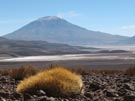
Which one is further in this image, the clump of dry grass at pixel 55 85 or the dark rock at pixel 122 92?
the dark rock at pixel 122 92

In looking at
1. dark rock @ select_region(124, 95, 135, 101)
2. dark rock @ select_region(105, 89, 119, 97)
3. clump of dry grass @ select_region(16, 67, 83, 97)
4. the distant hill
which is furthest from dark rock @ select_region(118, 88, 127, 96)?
the distant hill

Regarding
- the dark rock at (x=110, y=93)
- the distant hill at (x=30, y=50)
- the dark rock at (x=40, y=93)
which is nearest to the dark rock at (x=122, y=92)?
the dark rock at (x=110, y=93)

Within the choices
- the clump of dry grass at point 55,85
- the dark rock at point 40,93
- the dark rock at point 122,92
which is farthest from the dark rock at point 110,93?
the dark rock at point 40,93

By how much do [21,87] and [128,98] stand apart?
2.88 meters

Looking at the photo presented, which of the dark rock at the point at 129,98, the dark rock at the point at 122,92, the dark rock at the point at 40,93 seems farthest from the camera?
the dark rock at the point at 122,92

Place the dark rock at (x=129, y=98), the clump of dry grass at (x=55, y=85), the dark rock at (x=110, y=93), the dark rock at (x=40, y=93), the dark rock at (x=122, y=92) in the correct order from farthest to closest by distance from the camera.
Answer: the dark rock at (x=122, y=92) < the dark rock at (x=110, y=93) < the clump of dry grass at (x=55, y=85) < the dark rock at (x=40, y=93) < the dark rock at (x=129, y=98)

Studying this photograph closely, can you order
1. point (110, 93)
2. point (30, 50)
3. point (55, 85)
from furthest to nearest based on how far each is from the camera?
point (30, 50) < point (110, 93) < point (55, 85)

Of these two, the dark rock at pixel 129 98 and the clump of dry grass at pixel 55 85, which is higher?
the clump of dry grass at pixel 55 85

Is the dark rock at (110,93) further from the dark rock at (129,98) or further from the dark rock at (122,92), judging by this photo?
the dark rock at (129,98)

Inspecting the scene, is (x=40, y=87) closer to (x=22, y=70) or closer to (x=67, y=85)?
(x=67, y=85)

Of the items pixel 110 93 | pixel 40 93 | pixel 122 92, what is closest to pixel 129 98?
pixel 110 93

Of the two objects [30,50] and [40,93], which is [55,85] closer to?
[40,93]

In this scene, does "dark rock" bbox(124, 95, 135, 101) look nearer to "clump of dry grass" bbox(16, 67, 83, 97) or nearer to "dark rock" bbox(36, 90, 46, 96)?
"clump of dry grass" bbox(16, 67, 83, 97)

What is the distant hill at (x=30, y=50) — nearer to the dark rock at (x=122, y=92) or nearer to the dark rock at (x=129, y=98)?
the dark rock at (x=122, y=92)
